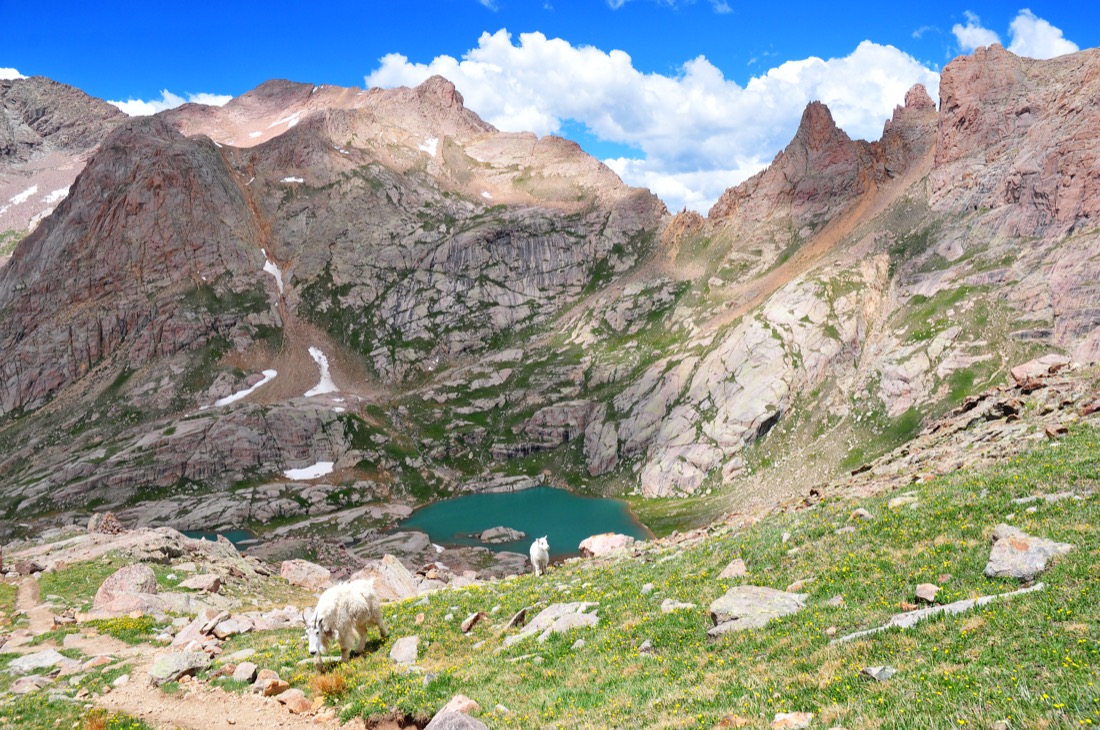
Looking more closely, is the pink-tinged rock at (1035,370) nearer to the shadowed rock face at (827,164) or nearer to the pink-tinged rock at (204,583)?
the pink-tinged rock at (204,583)

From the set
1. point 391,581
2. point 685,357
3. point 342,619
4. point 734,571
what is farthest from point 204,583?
point 685,357

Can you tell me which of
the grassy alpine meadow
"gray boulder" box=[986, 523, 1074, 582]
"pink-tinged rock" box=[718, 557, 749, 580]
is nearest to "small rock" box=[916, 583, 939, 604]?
the grassy alpine meadow

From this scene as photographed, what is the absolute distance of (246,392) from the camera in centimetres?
Result: 17612

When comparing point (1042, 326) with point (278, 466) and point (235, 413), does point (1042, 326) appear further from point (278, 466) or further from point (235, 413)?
point (235, 413)

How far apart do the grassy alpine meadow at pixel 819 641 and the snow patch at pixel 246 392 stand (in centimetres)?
16637

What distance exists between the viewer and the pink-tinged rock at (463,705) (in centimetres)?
1427

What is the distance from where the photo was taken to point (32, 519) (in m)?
130

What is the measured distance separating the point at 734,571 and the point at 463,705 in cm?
1123

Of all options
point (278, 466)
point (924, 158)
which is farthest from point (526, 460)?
point (924, 158)

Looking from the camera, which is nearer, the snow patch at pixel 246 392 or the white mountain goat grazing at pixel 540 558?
the white mountain goat grazing at pixel 540 558

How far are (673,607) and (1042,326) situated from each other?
4310 inches

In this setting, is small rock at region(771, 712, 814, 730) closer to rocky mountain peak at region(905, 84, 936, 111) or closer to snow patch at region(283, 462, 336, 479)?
snow patch at region(283, 462, 336, 479)

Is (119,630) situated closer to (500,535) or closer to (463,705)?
(463,705)

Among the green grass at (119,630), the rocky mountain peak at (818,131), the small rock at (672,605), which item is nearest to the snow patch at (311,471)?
the green grass at (119,630)
